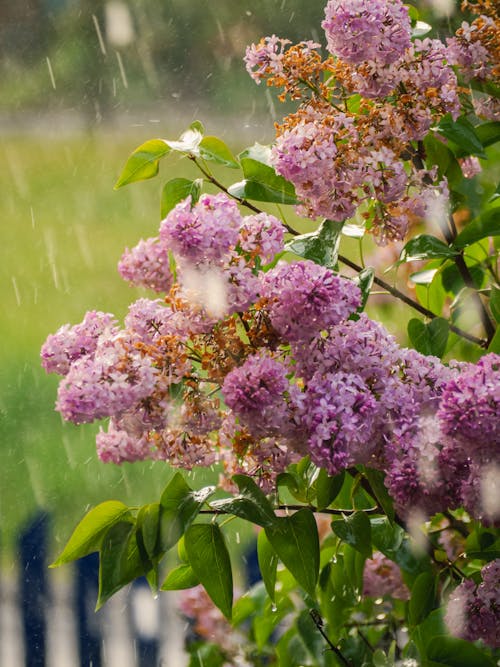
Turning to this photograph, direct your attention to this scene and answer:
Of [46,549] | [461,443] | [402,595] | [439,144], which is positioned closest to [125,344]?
[461,443]

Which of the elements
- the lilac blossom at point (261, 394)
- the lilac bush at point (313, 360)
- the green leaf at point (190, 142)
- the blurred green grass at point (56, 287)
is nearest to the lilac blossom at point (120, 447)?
the lilac bush at point (313, 360)

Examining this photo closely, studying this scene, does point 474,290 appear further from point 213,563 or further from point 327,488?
point 213,563

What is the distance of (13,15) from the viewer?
19.2 ft

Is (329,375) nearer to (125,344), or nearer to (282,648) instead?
(125,344)

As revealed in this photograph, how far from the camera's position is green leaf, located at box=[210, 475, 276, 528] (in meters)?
0.62

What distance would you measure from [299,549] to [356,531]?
0.06 metres

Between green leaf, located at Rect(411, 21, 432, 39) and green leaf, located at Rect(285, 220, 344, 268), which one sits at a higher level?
green leaf, located at Rect(411, 21, 432, 39)

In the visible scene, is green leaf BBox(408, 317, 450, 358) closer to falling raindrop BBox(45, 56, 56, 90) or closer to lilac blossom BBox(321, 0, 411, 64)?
lilac blossom BBox(321, 0, 411, 64)

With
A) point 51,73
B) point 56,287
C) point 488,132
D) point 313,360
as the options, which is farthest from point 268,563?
point 51,73

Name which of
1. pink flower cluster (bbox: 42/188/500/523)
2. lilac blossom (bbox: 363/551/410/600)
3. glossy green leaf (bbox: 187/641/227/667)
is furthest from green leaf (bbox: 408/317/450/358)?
glossy green leaf (bbox: 187/641/227/667)

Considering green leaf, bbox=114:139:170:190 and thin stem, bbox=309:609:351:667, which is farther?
thin stem, bbox=309:609:351:667

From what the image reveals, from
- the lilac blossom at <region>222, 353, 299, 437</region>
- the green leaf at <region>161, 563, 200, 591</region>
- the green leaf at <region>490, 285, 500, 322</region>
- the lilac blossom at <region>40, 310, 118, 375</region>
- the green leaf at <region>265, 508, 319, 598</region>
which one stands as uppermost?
the lilac blossom at <region>40, 310, 118, 375</region>

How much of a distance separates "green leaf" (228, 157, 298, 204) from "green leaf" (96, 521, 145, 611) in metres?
0.28

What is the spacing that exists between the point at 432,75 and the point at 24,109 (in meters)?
5.07
